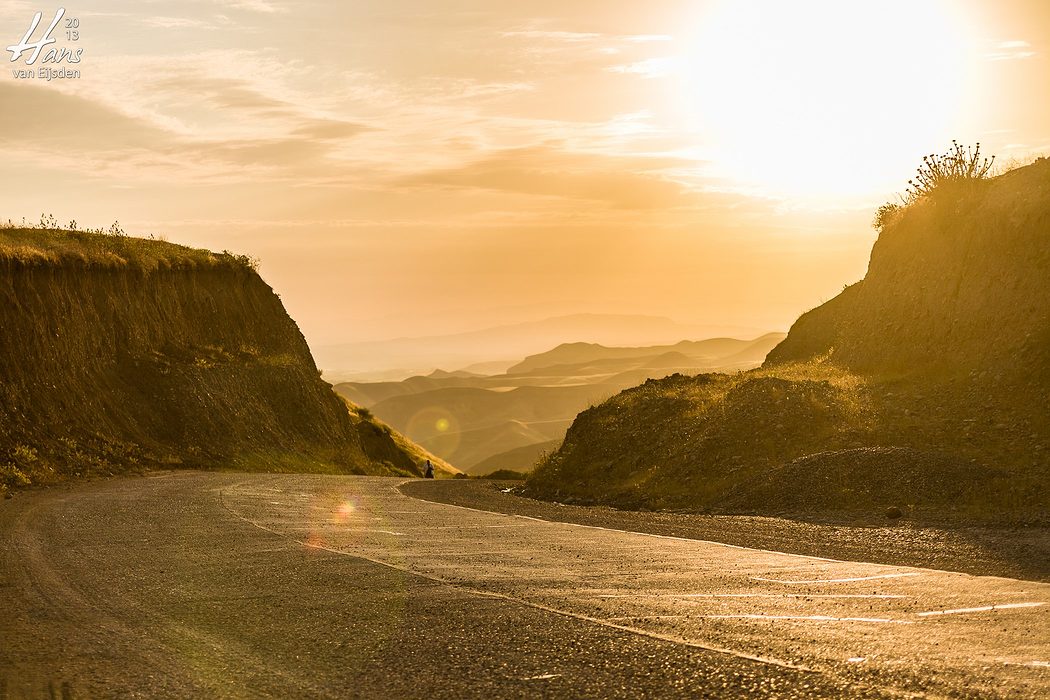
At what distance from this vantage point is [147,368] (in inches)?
1753

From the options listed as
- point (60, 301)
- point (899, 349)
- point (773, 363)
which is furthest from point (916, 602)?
point (60, 301)

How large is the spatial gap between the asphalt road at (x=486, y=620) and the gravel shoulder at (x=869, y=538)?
1.25m

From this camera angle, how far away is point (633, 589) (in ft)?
37.3

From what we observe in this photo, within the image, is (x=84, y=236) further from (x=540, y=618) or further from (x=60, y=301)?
(x=540, y=618)

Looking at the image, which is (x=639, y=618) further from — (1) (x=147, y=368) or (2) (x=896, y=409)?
(1) (x=147, y=368)

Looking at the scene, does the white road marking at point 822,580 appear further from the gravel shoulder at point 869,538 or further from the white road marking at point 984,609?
the white road marking at point 984,609

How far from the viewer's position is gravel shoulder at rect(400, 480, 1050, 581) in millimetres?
14922

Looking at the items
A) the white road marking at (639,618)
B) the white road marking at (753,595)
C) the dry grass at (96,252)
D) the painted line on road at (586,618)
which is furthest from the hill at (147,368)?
the white road marking at (639,618)

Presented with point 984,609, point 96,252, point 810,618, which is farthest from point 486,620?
point 96,252

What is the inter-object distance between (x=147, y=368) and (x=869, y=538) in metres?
35.8

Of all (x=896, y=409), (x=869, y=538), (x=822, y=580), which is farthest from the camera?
(x=896, y=409)

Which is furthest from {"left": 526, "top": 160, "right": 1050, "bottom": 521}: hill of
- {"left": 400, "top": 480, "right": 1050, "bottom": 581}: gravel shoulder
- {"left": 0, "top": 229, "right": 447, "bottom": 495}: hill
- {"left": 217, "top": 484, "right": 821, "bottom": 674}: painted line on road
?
{"left": 0, "top": 229, "right": 447, "bottom": 495}: hill

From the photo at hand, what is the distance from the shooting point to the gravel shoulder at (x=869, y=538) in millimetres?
14922

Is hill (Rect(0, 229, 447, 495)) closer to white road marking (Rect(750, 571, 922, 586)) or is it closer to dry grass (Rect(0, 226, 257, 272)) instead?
dry grass (Rect(0, 226, 257, 272))
